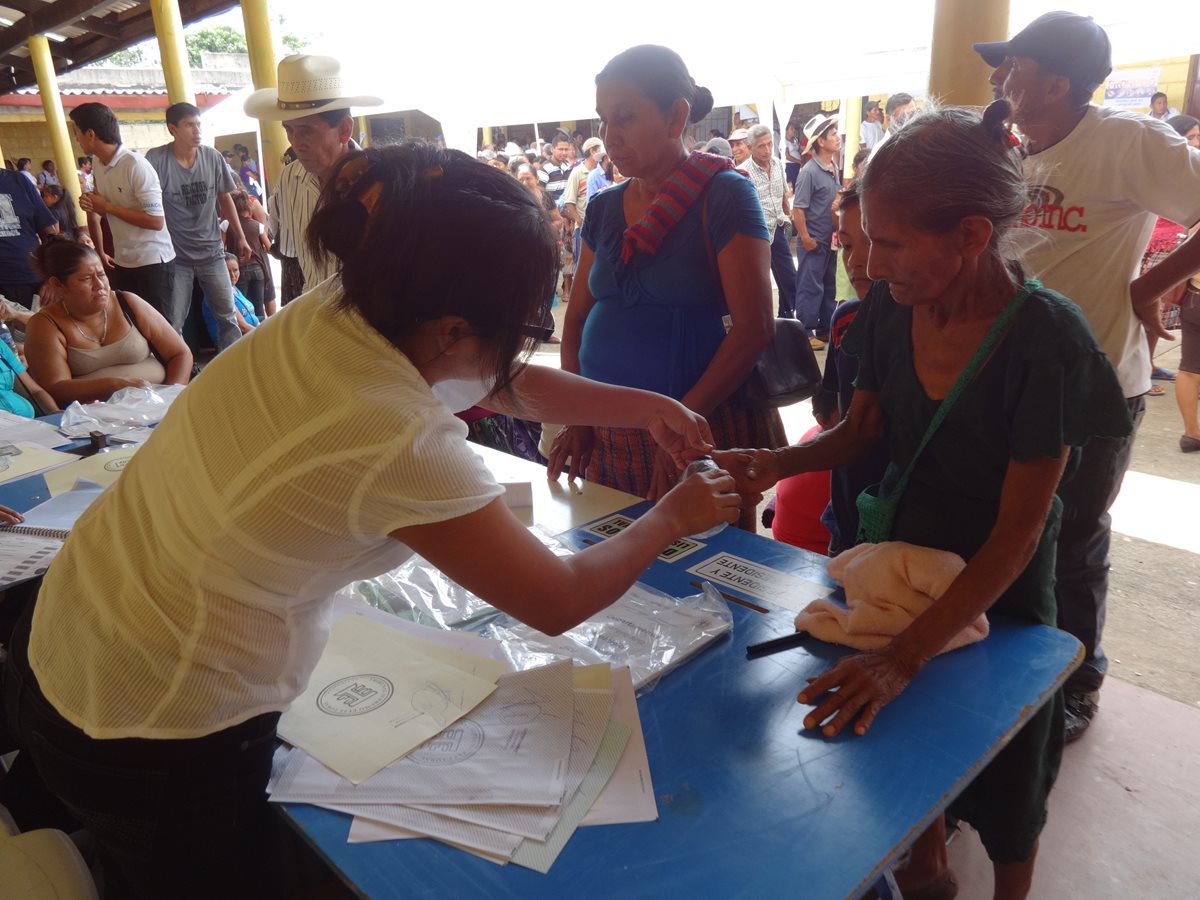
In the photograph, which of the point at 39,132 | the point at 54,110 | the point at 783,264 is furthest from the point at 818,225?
the point at 39,132

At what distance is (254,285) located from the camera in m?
6.74

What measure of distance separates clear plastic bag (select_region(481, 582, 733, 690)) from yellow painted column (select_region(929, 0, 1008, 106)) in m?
2.55

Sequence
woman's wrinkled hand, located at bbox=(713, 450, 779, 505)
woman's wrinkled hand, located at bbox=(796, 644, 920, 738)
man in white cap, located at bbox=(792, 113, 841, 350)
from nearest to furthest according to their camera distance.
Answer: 1. woman's wrinkled hand, located at bbox=(796, 644, 920, 738)
2. woman's wrinkled hand, located at bbox=(713, 450, 779, 505)
3. man in white cap, located at bbox=(792, 113, 841, 350)

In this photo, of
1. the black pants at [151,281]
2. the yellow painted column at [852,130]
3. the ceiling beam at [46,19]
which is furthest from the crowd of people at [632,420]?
the ceiling beam at [46,19]

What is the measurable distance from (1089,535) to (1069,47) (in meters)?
1.19

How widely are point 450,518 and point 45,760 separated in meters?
0.62

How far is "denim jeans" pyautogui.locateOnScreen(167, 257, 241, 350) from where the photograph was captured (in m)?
5.10

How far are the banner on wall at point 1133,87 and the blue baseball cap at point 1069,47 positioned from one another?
1083 cm

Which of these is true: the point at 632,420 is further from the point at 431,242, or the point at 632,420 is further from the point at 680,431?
the point at 431,242

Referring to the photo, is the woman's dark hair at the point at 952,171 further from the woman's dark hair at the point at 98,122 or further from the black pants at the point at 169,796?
the woman's dark hair at the point at 98,122

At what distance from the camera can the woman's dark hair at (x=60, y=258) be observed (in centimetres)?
303

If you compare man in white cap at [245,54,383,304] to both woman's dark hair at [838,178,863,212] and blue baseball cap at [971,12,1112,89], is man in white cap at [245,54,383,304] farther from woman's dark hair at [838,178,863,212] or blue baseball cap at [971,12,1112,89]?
blue baseball cap at [971,12,1112,89]

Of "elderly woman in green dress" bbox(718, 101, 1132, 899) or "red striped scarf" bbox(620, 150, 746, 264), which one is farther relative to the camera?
"red striped scarf" bbox(620, 150, 746, 264)

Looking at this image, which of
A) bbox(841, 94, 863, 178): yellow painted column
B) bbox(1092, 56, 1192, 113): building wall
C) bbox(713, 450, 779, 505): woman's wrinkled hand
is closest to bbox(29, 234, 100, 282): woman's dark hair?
bbox(713, 450, 779, 505): woman's wrinkled hand
